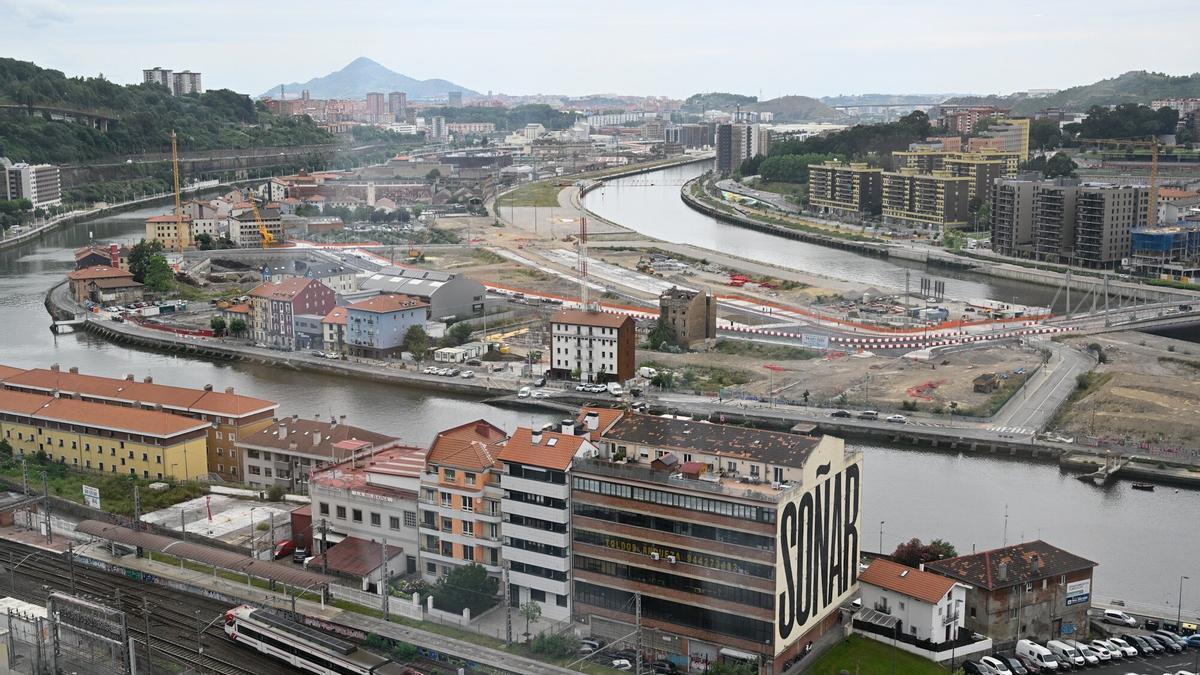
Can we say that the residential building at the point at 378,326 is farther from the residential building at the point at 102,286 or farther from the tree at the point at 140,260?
the tree at the point at 140,260

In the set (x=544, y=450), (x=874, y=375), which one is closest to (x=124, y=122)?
(x=874, y=375)

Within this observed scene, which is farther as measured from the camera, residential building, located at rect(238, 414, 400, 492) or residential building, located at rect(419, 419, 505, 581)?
residential building, located at rect(238, 414, 400, 492)

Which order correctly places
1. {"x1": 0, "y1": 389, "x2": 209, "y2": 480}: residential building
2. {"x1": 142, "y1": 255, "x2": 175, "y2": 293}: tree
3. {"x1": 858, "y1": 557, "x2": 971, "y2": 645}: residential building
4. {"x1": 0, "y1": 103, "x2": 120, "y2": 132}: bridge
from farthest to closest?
{"x1": 0, "y1": 103, "x2": 120, "y2": 132}: bridge → {"x1": 142, "y1": 255, "x2": 175, "y2": 293}: tree → {"x1": 0, "y1": 389, "x2": 209, "y2": 480}: residential building → {"x1": 858, "y1": 557, "x2": 971, "y2": 645}: residential building

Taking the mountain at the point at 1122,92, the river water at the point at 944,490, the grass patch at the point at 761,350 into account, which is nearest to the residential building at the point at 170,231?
the river water at the point at 944,490

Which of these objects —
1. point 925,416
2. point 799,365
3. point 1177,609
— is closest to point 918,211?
point 799,365

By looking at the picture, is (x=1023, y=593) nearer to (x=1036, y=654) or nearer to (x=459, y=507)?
(x=1036, y=654)

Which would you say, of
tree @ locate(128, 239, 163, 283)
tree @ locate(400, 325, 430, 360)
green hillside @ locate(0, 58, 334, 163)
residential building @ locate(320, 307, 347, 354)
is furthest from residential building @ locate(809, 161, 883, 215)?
green hillside @ locate(0, 58, 334, 163)

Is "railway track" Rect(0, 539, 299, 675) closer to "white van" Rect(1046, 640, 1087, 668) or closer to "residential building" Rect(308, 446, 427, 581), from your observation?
"residential building" Rect(308, 446, 427, 581)

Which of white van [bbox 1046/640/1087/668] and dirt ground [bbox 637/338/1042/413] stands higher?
dirt ground [bbox 637/338/1042/413]
